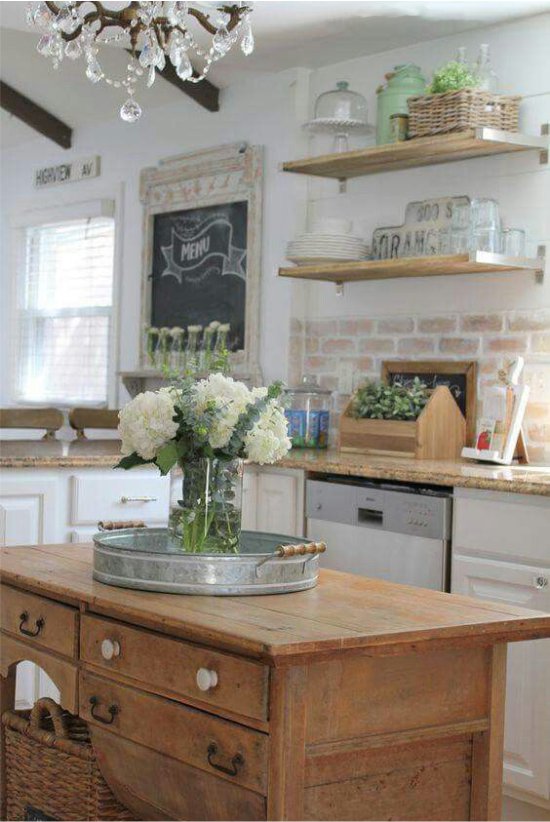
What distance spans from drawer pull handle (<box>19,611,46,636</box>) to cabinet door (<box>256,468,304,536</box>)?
1803 mm

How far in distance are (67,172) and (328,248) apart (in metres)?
2.57

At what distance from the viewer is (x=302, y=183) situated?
17.0 feet

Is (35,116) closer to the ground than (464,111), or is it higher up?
higher up

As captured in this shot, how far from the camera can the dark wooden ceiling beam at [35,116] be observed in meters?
6.42

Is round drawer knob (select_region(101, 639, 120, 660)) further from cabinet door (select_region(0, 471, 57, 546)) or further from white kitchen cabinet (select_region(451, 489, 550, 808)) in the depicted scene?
cabinet door (select_region(0, 471, 57, 546))

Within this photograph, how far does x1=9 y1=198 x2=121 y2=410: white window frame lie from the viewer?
20.7 ft

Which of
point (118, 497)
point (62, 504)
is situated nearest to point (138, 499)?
point (118, 497)

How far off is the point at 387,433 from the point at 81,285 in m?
3.03

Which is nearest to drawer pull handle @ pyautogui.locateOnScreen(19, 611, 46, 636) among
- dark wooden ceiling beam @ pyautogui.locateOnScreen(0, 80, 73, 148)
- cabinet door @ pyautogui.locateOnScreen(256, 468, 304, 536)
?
cabinet door @ pyautogui.locateOnScreen(256, 468, 304, 536)

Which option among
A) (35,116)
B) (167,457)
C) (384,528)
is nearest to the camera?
(167,457)

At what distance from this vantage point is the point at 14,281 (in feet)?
23.5

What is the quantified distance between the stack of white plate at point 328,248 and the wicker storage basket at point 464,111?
0.58 m

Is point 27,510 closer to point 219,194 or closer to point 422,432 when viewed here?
point 422,432

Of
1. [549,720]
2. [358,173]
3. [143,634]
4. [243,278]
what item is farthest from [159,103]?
[143,634]
